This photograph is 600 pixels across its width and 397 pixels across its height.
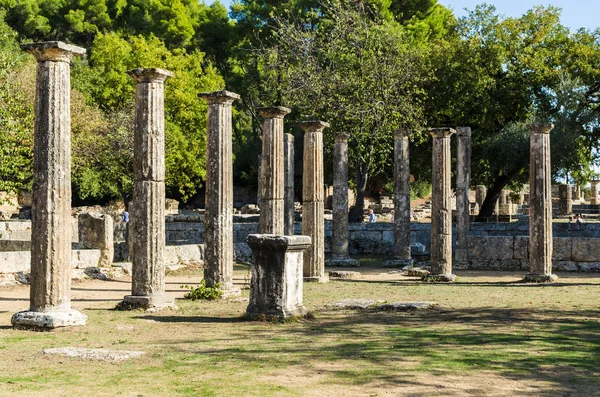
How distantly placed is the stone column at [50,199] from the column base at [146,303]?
2065 millimetres

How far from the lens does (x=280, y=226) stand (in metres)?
18.1

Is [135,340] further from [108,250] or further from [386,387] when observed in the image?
[108,250]

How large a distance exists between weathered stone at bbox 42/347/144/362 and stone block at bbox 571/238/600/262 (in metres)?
16.8

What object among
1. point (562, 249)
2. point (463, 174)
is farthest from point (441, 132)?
point (562, 249)

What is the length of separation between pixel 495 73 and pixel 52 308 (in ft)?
85.8

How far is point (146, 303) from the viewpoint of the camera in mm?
13398

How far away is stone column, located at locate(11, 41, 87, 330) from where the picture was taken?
11.1 meters

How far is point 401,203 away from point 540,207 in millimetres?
6198

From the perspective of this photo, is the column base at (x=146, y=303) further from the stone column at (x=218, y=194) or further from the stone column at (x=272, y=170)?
the stone column at (x=272, y=170)

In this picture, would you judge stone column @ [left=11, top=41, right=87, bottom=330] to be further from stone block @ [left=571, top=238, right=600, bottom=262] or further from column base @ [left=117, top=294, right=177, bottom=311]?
stone block @ [left=571, top=238, right=600, bottom=262]

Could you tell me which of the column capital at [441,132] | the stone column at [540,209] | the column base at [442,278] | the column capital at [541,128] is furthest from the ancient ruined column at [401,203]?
the column capital at [541,128]

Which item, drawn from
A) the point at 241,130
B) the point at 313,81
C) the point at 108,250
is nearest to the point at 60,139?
the point at 108,250

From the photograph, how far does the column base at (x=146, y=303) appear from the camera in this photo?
1340cm

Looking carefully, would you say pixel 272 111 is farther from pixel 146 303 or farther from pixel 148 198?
pixel 146 303
